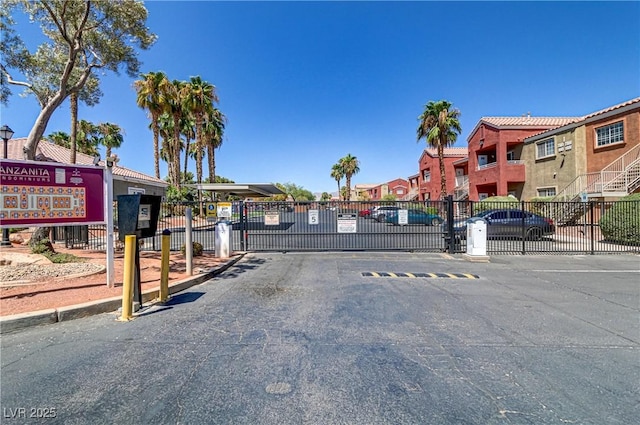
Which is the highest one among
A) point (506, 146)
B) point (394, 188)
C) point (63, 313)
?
point (394, 188)

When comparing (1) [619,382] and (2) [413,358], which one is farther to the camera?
(2) [413,358]

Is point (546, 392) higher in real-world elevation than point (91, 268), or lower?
lower

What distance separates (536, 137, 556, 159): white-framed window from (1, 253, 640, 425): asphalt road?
20163 mm

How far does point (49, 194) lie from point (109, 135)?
1496 inches

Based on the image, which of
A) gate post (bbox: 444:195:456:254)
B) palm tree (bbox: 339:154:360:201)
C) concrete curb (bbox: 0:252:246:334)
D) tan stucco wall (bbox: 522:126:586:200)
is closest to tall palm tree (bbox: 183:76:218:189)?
gate post (bbox: 444:195:456:254)

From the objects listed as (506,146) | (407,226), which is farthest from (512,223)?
(506,146)

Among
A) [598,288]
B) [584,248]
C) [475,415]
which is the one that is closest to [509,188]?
[584,248]

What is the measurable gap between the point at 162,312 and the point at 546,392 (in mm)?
5085

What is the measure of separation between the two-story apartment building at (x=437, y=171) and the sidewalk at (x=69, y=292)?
3370 centimetres

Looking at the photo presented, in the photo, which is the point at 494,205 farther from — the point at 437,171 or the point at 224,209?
the point at 437,171

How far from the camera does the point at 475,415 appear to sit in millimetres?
2377

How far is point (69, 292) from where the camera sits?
5.24 meters

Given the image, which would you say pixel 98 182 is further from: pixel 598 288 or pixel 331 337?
pixel 598 288

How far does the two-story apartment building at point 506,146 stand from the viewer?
2405cm
